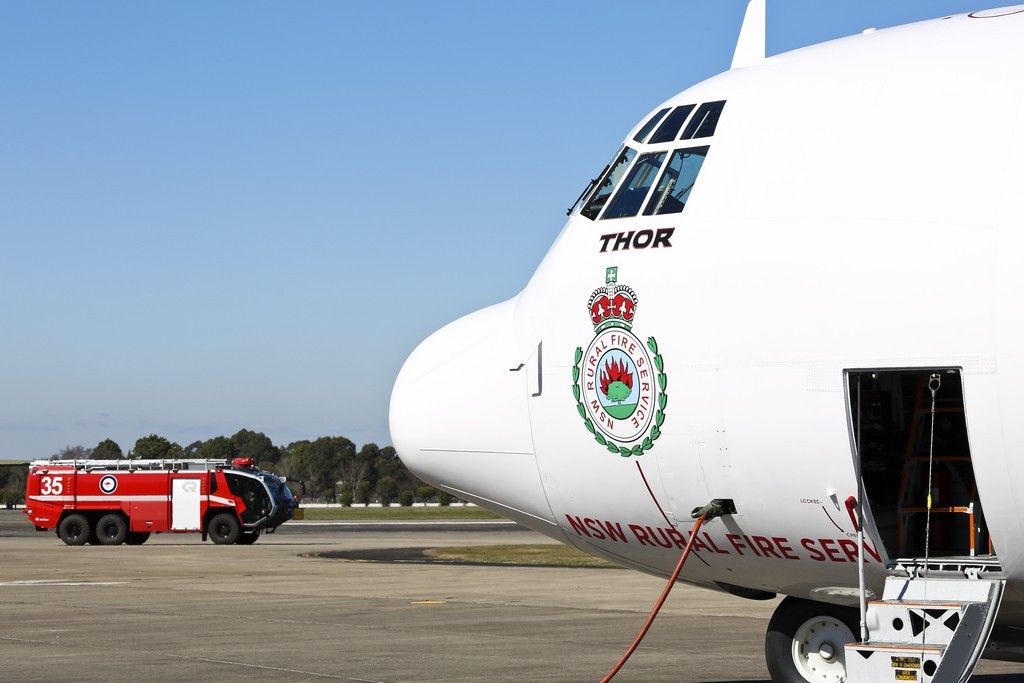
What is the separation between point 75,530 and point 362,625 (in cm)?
3066

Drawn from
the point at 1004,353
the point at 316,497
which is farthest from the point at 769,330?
the point at 316,497

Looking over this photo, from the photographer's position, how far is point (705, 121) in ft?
36.5

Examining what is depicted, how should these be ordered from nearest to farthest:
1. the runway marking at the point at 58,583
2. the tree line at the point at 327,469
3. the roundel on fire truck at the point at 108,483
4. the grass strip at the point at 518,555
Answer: the runway marking at the point at 58,583, the grass strip at the point at 518,555, the roundel on fire truck at the point at 108,483, the tree line at the point at 327,469

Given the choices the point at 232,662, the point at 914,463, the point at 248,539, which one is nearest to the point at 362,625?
the point at 232,662

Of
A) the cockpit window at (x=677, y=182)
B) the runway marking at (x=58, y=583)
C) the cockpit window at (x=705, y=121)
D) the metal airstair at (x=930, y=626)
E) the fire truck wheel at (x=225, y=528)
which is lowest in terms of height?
the runway marking at (x=58, y=583)

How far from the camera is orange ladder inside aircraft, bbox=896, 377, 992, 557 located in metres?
10.6

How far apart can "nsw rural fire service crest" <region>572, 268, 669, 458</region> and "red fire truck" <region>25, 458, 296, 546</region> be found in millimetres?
38531

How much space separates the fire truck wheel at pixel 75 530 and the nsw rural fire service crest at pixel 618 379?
1618 inches

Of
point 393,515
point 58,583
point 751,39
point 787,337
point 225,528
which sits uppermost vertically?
point 751,39

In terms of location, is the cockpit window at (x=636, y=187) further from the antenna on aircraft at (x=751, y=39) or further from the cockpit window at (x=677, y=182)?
the antenna on aircraft at (x=751, y=39)

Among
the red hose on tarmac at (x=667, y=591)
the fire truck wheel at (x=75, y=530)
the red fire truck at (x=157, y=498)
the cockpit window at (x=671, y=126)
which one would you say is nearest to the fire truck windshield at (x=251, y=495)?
the red fire truck at (x=157, y=498)

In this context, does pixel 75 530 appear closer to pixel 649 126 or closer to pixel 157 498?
pixel 157 498

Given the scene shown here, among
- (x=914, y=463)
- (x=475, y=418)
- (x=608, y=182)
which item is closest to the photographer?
(x=914, y=463)

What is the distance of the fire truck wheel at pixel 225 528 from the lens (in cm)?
4844
